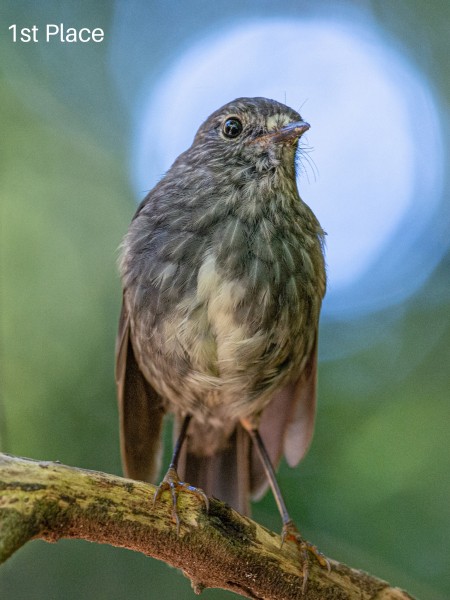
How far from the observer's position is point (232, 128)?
3.64 metres

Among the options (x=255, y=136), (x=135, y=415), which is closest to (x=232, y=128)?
(x=255, y=136)

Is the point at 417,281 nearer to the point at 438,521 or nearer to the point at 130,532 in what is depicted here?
the point at 438,521

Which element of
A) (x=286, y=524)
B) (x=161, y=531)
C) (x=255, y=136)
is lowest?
(x=286, y=524)

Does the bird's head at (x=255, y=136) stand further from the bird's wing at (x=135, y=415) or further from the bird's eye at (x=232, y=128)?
Result: the bird's wing at (x=135, y=415)

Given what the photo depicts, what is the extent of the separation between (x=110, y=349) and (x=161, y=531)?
2405 millimetres

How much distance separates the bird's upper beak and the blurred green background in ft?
6.05

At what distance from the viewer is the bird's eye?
143 inches

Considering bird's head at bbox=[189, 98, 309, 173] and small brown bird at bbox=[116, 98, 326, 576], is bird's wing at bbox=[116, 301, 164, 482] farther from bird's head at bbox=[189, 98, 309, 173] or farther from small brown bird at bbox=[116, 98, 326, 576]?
bird's head at bbox=[189, 98, 309, 173]

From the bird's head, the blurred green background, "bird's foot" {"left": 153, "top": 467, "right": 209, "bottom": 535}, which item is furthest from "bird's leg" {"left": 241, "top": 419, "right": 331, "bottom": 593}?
the bird's head

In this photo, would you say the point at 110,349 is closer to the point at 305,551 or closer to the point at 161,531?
the point at 305,551

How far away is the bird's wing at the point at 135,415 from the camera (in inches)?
152

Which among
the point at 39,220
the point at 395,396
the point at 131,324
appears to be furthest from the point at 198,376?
the point at 39,220

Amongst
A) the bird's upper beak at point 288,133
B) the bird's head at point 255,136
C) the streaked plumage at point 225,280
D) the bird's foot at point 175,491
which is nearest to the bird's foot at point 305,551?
the bird's foot at point 175,491

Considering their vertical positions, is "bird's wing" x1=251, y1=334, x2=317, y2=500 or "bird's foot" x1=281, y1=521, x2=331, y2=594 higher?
"bird's wing" x1=251, y1=334, x2=317, y2=500
